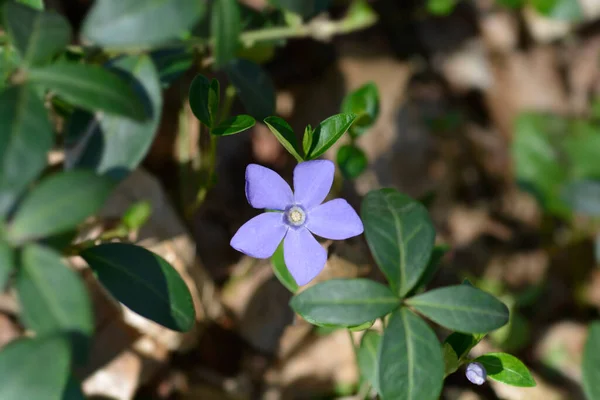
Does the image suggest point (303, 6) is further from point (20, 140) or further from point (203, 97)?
point (20, 140)

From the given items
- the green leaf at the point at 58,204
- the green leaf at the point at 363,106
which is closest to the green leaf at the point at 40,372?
the green leaf at the point at 58,204

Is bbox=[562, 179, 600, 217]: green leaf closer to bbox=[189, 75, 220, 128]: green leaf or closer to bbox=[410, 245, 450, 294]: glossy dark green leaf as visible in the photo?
bbox=[410, 245, 450, 294]: glossy dark green leaf

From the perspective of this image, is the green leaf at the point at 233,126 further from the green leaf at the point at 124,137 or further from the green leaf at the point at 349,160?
the green leaf at the point at 349,160

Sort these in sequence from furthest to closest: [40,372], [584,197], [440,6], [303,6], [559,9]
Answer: [559,9]
[440,6]
[584,197]
[303,6]
[40,372]

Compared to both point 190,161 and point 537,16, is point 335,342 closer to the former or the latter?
point 190,161

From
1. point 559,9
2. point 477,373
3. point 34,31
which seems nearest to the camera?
point 34,31

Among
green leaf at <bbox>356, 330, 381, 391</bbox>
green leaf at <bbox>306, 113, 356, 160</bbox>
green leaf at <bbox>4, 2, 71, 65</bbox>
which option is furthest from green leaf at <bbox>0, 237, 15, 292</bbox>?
green leaf at <bbox>356, 330, 381, 391</bbox>

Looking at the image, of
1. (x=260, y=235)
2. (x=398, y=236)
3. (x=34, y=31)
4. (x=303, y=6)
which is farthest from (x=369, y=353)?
(x=34, y=31)
